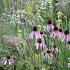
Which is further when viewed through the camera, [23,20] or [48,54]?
[23,20]

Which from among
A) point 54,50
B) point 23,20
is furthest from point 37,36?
point 23,20

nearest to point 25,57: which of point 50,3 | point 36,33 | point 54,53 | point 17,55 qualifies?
point 17,55

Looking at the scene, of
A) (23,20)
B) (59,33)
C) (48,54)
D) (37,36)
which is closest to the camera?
(37,36)

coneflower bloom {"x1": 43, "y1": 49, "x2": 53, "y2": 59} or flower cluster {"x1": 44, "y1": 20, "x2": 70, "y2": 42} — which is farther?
coneflower bloom {"x1": 43, "y1": 49, "x2": 53, "y2": 59}

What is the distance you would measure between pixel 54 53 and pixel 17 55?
1.49 feet

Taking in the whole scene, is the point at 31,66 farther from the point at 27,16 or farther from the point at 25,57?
the point at 27,16

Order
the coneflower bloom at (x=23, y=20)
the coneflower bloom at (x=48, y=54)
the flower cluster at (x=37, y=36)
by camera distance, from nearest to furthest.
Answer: the flower cluster at (x=37, y=36)
the coneflower bloom at (x=48, y=54)
the coneflower bloom at (x=23, y=20)

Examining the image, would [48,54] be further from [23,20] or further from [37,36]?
[23,20]

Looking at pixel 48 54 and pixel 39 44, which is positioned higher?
pixel 39 44

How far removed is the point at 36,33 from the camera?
8.18 ft

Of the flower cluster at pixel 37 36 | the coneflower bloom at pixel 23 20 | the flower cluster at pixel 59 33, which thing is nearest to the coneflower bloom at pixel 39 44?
the flower cluster at pixel 37 36

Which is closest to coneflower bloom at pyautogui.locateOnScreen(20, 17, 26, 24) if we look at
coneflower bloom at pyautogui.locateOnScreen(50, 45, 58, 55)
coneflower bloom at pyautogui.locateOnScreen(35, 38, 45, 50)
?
coneflower bloom at pyautogui.locateOnScreen(50, 45, 58, 55)

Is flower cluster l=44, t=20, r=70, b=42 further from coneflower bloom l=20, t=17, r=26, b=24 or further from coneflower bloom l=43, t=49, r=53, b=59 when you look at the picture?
coneflower bloom l=20, t=17, r=26, b=24

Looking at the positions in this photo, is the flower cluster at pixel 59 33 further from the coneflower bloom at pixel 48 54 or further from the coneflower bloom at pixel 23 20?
the coneflower bloom at pixel 23 20
